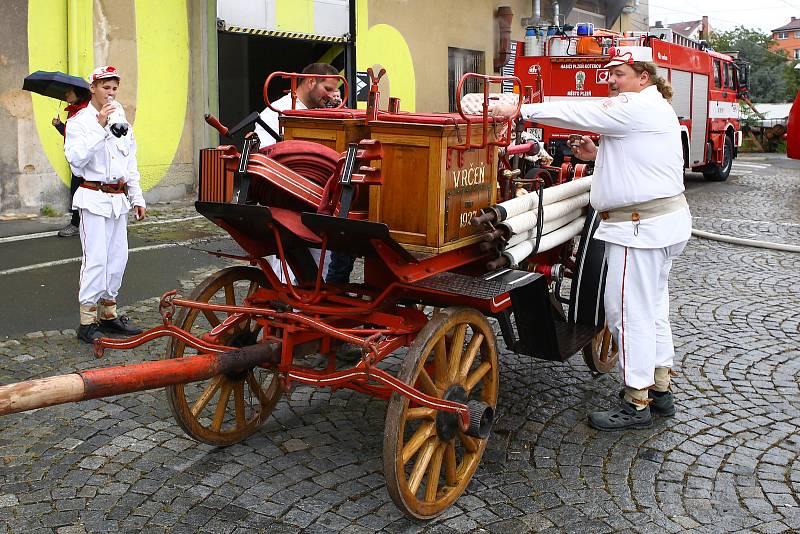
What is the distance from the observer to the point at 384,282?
440 cm

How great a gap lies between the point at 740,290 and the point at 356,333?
536 cm

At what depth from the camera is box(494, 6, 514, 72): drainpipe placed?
61.5ft

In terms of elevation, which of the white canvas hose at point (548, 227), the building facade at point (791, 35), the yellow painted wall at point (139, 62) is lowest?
the white canvas hose at point (548, 227)

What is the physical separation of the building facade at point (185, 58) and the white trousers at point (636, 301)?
7789 mm

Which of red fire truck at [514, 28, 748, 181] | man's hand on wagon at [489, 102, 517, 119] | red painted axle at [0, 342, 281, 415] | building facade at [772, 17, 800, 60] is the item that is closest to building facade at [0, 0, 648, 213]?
red fire truck at [514, 28, 748, 181]

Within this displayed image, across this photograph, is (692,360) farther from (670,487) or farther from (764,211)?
(764,211)

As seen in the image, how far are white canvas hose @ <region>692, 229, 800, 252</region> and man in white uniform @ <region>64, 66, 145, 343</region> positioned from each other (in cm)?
705

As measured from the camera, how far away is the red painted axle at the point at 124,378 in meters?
2.88

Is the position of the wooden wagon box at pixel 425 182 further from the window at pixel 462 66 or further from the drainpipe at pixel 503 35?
the drainpipe at pixel 503 35

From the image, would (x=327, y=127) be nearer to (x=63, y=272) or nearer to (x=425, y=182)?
(x=425, y=182)

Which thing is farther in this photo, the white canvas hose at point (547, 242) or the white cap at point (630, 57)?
the white cap at point (630, 57)

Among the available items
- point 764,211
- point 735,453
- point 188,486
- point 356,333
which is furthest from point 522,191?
point 764,211

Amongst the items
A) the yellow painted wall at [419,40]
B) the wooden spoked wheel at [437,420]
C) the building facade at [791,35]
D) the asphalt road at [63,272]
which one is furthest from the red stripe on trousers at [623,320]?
the building facade at [791,35]

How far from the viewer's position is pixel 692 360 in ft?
20.1
